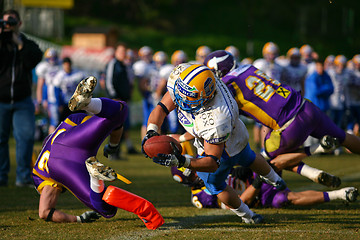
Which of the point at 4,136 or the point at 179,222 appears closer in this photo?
the point at 179,222

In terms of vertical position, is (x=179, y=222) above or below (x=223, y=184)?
below

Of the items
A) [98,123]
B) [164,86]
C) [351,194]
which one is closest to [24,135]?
[98,123]

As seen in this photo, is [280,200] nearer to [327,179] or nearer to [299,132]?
[327,179]

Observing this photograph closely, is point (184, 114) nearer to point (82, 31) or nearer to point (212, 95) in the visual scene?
point (212, 95)

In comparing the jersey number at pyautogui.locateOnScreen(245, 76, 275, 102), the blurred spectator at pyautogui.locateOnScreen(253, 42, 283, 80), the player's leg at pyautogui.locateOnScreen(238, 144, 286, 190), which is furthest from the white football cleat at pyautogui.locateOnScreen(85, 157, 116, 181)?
the blurred spectator at pyautogui.locateOnScreen(253, 42, 283, 80)

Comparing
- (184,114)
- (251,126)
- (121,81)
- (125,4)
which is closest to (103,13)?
(125,4)

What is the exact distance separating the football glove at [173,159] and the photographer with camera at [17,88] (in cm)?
319

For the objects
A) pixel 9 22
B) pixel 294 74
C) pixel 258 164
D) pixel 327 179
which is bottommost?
pixel 327 179

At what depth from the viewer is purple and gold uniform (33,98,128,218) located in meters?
4.50

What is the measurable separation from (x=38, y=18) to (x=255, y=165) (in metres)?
28.3

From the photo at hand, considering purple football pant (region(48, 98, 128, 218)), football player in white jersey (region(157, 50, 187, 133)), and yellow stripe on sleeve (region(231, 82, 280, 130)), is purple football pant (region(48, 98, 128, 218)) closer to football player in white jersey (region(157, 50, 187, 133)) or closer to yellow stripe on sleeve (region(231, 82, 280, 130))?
yellow stripe on sleeve (region(231, 82, 280, 130))

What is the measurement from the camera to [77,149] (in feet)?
15.1

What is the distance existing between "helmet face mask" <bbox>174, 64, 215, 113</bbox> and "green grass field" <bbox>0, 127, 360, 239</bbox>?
100cm

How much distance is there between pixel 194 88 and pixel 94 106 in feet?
2.90
